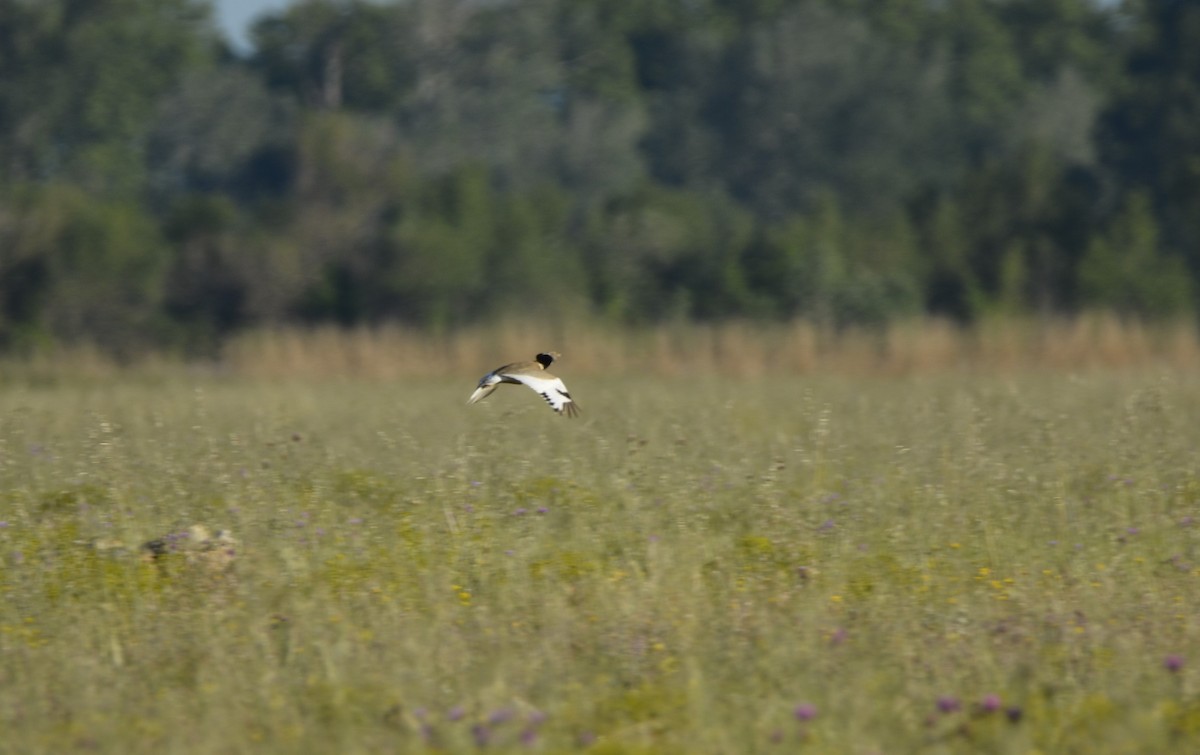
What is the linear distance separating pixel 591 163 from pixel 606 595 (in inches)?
1780

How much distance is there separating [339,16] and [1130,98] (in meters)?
21.6

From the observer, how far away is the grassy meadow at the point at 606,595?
4.66 meters

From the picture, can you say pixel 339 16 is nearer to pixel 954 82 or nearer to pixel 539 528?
pixel 954 82

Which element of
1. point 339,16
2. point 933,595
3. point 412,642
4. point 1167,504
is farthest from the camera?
point 339,16

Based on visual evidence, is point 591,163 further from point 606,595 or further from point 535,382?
point 606,595

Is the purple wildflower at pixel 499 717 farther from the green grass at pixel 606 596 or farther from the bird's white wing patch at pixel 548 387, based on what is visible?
the bird's white wing patch at pixel 548 387

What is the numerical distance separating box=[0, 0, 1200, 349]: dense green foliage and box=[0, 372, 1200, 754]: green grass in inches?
807

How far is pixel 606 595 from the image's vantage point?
592 cm

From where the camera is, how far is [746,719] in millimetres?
4672

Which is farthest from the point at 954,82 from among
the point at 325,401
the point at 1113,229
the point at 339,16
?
the point at 325,401

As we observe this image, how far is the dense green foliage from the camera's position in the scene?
3167 centimetres

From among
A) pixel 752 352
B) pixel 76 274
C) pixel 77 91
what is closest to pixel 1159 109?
pixel 752 352

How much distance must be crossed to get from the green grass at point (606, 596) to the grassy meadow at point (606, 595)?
2 cm

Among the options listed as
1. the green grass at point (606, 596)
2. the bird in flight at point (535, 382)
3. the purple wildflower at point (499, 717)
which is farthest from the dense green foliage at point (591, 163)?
the purple wildflower at point (499, 717)
